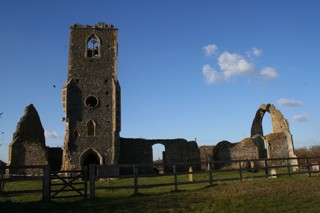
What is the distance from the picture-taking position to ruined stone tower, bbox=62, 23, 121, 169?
26.9m

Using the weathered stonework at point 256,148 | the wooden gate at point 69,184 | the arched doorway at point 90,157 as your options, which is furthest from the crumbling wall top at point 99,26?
the wooden gate at point 69,184

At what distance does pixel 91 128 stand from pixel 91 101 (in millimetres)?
2386

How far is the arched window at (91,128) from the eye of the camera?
27.5 m

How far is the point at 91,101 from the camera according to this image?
28.2m

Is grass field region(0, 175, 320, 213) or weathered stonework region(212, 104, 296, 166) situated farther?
weathered stonework region(212, 104, 296, 166)

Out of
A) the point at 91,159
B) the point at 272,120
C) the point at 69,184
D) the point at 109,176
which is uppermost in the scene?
the point at 272,120

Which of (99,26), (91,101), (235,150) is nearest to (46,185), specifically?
(91,101)

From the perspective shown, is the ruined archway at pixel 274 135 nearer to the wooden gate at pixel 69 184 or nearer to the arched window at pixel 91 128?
the arched window at pixel 91 128

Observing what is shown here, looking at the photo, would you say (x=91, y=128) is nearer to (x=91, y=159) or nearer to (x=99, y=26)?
(x=91, y=159)

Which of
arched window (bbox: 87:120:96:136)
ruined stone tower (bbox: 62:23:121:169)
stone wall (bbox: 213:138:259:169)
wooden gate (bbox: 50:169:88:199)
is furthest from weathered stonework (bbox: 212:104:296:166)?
wooden gate (bbox: 50:169:88:199)

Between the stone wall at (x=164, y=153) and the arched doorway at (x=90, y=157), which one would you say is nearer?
the arched doorway at (x=90, y=157)

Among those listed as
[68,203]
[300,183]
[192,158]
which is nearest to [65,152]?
[192,158]

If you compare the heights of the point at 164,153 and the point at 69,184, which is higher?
the point at 164,153

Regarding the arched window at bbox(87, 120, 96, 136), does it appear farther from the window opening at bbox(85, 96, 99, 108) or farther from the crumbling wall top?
the crumbling wall top
